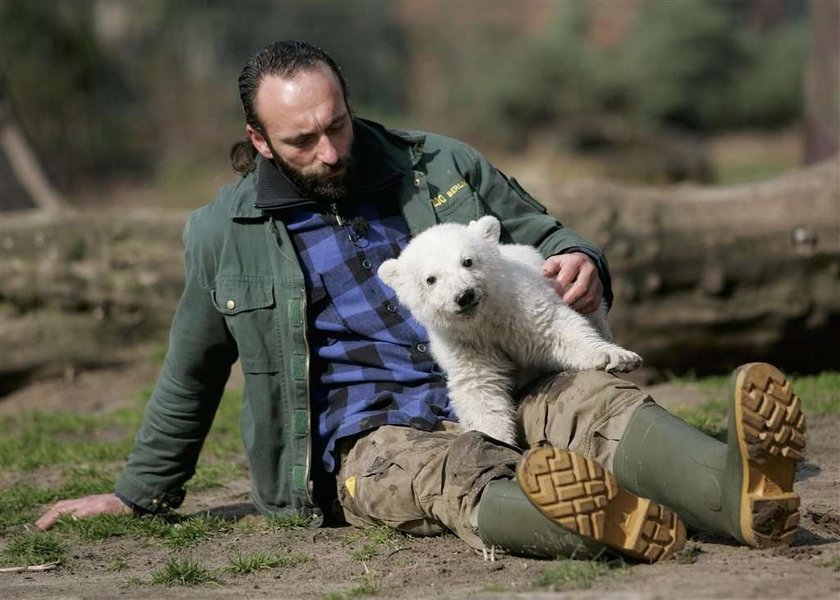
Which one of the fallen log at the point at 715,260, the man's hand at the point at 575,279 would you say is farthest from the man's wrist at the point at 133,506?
the fallen log at the point at 715,260

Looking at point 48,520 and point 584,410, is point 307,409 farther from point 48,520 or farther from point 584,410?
point 48,520

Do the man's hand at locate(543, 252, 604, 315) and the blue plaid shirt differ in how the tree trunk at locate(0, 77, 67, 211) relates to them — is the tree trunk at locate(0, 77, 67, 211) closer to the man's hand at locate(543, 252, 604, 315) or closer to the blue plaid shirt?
the blue plaid shirt

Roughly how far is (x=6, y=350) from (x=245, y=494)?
9.86 feet

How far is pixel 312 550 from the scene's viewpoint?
4328 millimetres

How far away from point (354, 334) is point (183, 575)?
1.15 metres

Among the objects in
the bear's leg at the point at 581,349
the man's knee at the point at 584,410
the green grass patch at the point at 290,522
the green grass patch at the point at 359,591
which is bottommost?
the green grass patch at the point at 359,591

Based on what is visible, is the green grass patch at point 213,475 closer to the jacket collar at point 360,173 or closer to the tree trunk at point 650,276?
the jacket collar at point 360,173

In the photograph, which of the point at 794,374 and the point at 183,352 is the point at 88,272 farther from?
the point at 794,374

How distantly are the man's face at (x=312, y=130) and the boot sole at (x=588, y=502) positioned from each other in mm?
1640

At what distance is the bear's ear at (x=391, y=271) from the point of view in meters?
4.36

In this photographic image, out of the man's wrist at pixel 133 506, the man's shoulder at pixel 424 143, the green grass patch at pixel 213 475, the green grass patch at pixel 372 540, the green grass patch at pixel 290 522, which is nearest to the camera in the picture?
the green grass patch at pixel 372 540

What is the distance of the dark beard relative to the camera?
4.60m

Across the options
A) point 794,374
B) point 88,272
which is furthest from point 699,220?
point 88,272

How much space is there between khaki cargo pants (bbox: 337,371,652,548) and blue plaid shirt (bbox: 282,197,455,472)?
14 cm
